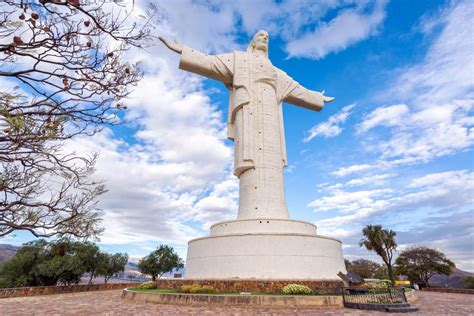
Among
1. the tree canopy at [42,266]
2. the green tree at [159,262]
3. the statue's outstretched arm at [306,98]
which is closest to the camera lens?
the statue's outstretched arm at [306,98]

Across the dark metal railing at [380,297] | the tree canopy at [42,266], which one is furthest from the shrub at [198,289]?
the tree canopy at [42,266]

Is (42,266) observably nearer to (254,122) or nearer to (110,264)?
(110,264)

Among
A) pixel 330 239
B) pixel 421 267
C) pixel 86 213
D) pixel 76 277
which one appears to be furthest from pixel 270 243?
pixel 421 267

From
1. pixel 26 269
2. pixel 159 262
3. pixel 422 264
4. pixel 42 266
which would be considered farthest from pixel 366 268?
pixel 26 269

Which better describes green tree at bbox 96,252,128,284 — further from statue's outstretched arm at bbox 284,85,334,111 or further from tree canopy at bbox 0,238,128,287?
statue's outstretched arm at bbox 284,85,334,111

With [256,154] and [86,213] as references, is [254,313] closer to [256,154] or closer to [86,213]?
[86,213]

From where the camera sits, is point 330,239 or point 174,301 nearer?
point 174,301

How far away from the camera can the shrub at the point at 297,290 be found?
996 centimetres

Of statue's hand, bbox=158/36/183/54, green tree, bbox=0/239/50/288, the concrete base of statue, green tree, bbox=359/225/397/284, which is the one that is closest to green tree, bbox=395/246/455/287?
green tree, bbox=359/225/397/284

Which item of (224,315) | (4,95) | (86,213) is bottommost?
(224,315)

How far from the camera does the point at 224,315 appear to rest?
24.8ft

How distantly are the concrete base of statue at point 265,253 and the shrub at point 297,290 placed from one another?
6.44ft

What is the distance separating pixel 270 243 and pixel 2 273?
23802 mm

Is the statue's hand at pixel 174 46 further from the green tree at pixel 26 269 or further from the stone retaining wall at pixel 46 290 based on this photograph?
the green tree at pixel 26 269
